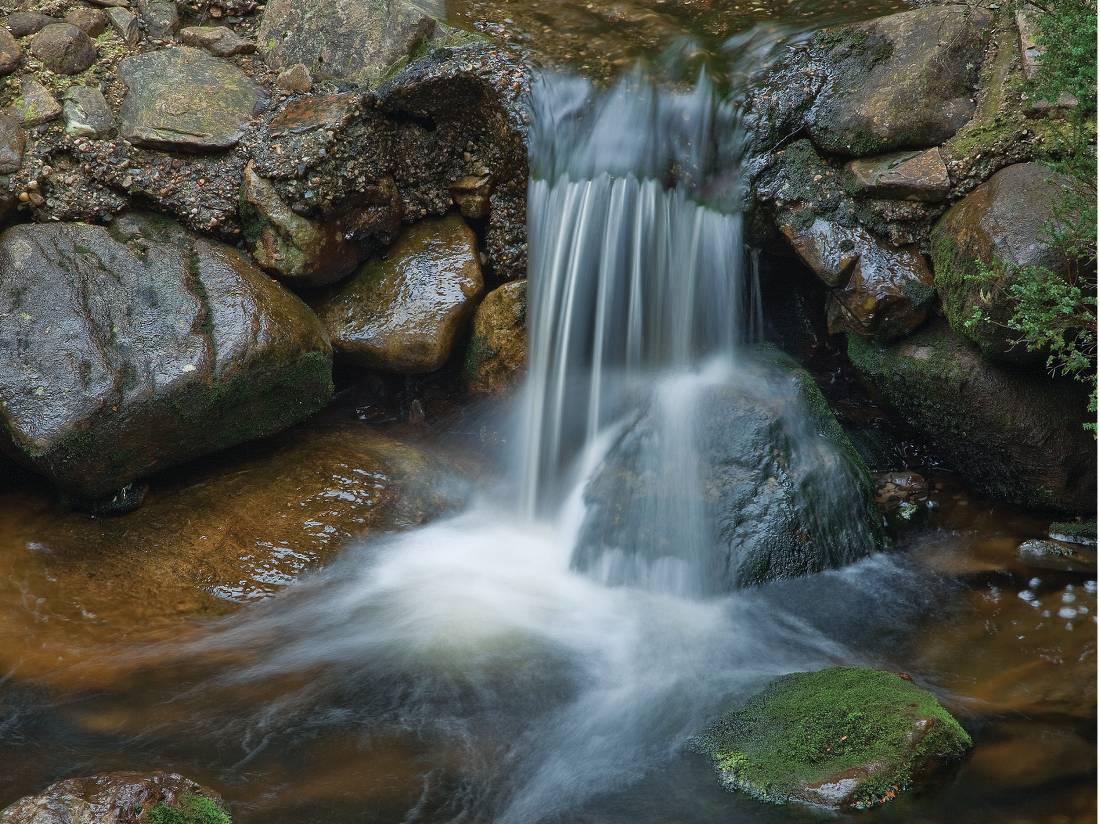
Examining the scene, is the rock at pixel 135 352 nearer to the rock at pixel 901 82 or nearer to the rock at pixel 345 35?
the rock at pixel 345 35

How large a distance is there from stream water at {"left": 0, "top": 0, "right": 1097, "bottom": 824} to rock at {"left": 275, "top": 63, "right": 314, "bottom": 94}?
1396 mm

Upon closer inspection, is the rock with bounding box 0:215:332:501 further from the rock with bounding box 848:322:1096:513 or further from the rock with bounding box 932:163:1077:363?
the rock with bounding box 932:163:1077:363

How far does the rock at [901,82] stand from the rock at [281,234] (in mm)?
3354

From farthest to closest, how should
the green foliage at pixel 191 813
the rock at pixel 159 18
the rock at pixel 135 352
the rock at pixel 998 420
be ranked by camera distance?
the rock at pixel 159 18, the rock at pixel 998 420, the rock at pixel 135 352, the green foliage at pixel 191 813

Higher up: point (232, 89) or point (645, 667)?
point (232, 89)

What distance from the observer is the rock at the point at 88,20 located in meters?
6.75

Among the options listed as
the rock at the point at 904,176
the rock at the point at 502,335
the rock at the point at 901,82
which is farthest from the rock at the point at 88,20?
the rock at the point at 904,176

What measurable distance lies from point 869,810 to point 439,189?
4.94 metres

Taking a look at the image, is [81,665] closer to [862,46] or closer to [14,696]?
[14,696]

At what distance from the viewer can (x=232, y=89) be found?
21.8ft

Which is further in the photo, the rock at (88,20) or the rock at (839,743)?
the rock at (88,20)

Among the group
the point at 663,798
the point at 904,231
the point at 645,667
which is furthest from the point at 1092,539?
the point at 663,798

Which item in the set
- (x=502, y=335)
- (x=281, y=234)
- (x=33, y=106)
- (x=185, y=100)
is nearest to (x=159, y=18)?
(x=185, y=100)

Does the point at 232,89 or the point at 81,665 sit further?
the point at 232,89
